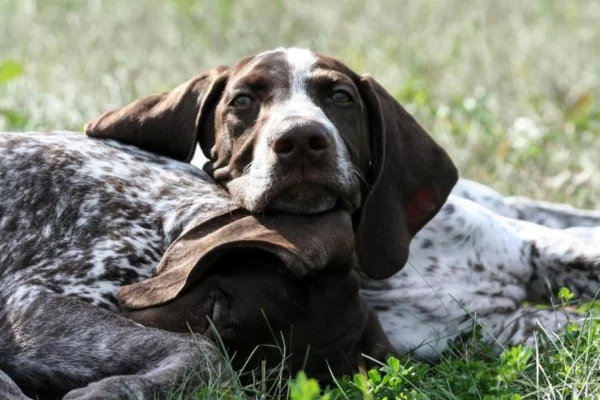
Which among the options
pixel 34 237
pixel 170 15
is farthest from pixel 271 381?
pixel 170 15

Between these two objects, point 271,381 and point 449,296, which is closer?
point 271,381

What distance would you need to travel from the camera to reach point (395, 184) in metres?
5.19

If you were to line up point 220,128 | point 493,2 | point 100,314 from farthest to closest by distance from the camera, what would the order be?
point 493,2 → point 220,128 → point 100,314

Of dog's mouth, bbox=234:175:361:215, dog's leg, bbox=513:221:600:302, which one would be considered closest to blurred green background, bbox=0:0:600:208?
dog's leg, bbox=513:221:600:302

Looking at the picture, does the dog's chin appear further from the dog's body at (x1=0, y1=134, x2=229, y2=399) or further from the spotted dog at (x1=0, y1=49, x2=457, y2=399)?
the dog's body at (x1=0, y1=134, x2=229, y2=399)

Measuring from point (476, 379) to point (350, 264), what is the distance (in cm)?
65

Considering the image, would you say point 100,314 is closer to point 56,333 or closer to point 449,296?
point 56,333

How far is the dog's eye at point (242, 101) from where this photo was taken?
511 centimetres

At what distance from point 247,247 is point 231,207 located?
1.60 feet

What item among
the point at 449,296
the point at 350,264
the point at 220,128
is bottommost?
the point at 449,296

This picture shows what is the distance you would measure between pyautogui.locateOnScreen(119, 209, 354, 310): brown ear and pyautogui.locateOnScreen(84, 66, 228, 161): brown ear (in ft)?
2.54

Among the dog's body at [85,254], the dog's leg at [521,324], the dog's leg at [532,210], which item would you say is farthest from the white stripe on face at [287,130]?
the dog's leg at [532,210]

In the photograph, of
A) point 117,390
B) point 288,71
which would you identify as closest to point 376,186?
point 288,71

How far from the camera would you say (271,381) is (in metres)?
4.40
